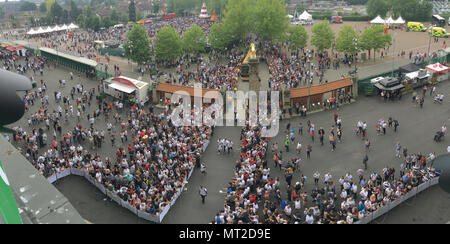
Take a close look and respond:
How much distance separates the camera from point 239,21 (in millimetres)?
59000

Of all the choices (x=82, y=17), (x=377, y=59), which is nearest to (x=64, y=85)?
(x=377, y=59)

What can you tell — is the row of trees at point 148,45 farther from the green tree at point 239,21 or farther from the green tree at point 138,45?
the green tree at point 239,21

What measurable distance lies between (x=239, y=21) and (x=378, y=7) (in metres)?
43.5

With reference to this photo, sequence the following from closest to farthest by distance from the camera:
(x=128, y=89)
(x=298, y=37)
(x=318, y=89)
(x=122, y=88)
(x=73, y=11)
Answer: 1. (x=318, y=89)
2. (x=128, y=89)
3. (x=122, y=88)
4. (x=298, y=37)
5. (x=73, y=11)

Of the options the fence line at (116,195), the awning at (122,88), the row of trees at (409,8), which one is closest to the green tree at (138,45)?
the awning at (122,88)

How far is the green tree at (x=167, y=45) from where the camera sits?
161ft

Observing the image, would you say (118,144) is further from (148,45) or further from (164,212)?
(148,45)

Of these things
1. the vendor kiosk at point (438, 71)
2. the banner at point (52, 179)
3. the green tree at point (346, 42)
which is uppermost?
the green tree at point (346, 42)

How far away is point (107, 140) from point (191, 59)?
26.9 meters

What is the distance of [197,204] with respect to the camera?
20.8m

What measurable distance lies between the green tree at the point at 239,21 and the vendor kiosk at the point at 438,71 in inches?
1041

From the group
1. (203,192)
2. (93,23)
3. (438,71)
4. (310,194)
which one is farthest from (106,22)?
(310,194)
